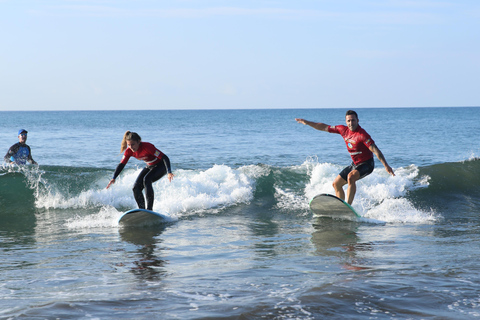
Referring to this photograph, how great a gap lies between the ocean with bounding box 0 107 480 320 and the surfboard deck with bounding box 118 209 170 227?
19cm

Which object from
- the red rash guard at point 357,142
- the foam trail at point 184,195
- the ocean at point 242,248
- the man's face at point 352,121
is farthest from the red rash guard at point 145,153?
the man's face at point 352,121

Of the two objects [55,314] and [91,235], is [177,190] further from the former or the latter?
[55,314]

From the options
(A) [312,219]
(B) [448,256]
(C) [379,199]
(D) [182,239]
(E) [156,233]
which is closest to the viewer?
(B) [448,256]

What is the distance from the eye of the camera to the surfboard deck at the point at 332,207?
9.18m

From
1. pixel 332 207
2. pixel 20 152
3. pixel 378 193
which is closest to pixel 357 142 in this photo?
pixel 332 207

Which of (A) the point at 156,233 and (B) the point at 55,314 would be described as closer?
(B) the point at 55,314

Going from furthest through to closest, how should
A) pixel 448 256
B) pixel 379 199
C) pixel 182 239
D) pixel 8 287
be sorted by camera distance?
pixel 379 199 < pixel 182 239 < pixel 448 256 < pixel 8 287

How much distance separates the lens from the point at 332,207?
30.9 feet

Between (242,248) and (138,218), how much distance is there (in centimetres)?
275

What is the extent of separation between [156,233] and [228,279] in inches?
139

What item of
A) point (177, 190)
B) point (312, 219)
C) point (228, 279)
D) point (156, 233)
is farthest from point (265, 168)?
point (228, 279)

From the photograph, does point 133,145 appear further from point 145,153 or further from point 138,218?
point 138,218

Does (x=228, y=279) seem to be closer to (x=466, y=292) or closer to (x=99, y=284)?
(x=99, y=284)

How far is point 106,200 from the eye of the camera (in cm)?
1239
